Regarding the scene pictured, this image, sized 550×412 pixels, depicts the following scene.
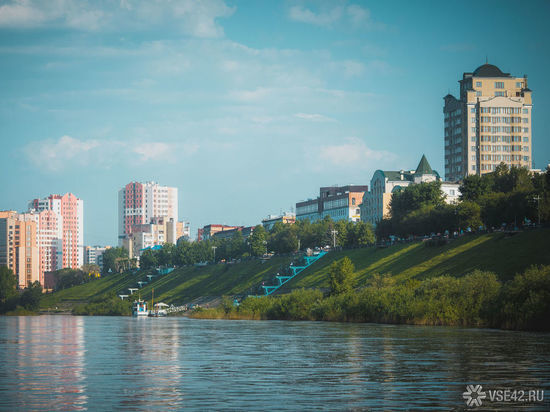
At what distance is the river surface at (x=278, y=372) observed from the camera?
1323 inches

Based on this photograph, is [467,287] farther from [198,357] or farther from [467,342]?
[198,357]

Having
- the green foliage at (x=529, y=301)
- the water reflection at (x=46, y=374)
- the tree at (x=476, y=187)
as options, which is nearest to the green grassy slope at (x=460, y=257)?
the tree at (x=476, y=187)

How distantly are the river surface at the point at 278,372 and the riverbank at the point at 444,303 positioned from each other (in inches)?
191

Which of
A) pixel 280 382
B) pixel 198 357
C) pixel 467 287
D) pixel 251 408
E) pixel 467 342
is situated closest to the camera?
pixel 251 408

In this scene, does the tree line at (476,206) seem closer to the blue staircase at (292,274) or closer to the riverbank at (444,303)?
the blue staircase at (292,274)

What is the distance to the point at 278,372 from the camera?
44.5 metres

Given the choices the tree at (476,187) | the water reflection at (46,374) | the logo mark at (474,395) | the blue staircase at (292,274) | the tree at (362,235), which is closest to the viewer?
the logo mark at (474,395)

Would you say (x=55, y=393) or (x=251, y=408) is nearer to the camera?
(x=251, y=408)

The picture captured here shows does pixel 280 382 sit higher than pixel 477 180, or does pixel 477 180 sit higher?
pixel 477 180

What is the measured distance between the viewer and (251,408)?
105ft

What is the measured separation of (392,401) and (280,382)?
8212mm

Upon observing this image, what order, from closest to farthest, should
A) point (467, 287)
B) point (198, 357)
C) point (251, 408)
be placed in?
point (251, 408), point (198, 357), point (467, 287)

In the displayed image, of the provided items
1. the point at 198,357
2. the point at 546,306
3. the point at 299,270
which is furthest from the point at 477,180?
the point at 198,357

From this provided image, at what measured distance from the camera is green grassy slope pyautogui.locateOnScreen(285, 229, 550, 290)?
112062 mm
